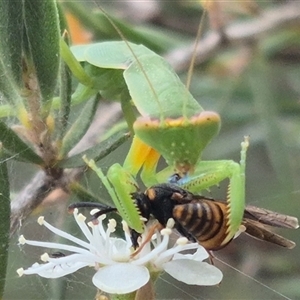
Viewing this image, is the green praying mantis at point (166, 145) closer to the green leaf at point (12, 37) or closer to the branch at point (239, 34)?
the green leaf at point (12, 37)

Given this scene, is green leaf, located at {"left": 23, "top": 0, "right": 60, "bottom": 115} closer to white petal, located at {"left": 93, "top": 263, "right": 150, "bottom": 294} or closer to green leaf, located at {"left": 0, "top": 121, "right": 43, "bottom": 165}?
Answer: green leaf, located at {"left": 0, "top": 121, "right": 43, "bottom": 165}

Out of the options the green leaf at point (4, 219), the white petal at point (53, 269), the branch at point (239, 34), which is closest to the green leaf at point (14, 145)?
the green leaf at point (4, 219)

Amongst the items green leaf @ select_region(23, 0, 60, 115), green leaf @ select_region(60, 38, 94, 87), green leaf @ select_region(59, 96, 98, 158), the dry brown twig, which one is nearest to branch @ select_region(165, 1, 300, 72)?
the dry brown twig

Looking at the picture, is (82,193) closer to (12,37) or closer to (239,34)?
(12,37)

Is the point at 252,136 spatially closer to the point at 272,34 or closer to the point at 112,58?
the point at 272,34

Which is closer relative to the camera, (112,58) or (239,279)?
(239,279)

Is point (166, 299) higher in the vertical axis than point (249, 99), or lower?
lower

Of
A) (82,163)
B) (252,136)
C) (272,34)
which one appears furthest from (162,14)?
A: (82,163)
